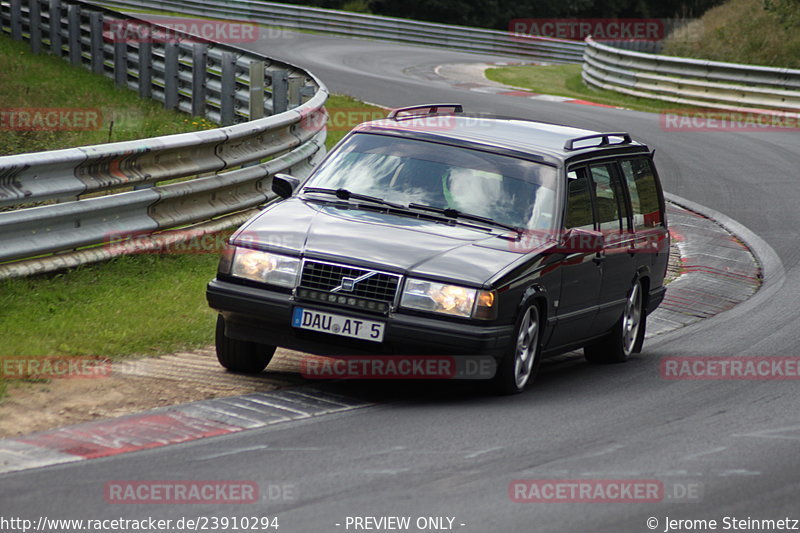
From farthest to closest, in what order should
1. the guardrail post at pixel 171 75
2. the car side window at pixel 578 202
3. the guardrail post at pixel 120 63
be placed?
the guardrail post at pixel 120 63
the guardrail post at pixel 171 75
the car side window at pixel 578 202

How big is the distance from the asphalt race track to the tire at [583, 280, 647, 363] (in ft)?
0.39

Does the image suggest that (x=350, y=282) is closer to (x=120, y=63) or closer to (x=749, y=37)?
(x=120, y=63)

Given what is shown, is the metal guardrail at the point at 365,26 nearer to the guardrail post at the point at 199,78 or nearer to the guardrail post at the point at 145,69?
the guardrail post at the point at 145,69

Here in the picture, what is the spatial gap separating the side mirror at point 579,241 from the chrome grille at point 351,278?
1332 mm

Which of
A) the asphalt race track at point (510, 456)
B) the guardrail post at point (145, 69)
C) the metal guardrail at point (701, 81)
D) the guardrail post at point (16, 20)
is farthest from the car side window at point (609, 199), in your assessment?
the metal guardrail at point (701, 81)

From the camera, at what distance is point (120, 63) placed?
66.8ft

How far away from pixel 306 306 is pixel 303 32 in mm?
37071

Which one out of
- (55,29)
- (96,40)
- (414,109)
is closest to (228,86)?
(96,40)

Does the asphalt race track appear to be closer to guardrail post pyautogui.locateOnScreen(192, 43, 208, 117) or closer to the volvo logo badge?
the volvo logo badge

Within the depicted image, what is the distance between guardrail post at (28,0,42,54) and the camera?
23.2m

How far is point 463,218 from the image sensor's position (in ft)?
25.9

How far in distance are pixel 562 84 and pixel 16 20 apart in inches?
644

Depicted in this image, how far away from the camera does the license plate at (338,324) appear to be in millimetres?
7034

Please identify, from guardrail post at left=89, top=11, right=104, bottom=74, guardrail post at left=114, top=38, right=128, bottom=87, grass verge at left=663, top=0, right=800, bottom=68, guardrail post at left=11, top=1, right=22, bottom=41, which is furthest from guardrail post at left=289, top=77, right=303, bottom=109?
grass verge at left=663, top=0, right=800, bottom=68
